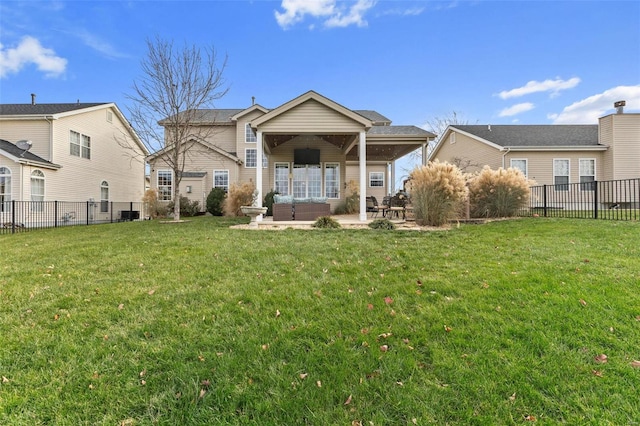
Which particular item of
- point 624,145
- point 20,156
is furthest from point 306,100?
point 624,145

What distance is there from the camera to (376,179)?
24.1 metres

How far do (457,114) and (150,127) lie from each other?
94.0 feet

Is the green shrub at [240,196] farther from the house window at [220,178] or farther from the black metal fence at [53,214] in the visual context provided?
the black metal fence at [53,214]

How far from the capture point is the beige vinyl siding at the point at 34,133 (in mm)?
15500

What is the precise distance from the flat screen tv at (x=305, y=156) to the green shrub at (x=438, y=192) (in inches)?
266

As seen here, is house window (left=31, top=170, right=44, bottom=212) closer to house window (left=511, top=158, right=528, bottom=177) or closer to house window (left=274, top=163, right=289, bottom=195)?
house window (left=274, top=163, right=289, bottom=195)

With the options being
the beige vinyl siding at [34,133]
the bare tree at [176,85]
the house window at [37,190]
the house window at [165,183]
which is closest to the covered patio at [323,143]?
the bare tree at [176,85]

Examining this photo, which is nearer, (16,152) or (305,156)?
(16,152)

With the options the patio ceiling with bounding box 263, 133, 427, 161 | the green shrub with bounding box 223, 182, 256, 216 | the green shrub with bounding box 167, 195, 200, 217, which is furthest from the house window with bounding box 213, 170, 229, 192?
the patio ceiling with bounding box 263, 133, 427, 161

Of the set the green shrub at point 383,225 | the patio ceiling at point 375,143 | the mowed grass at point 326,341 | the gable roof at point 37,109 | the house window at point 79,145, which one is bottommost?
the mowed grass at point 326,341

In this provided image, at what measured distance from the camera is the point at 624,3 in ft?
34.5

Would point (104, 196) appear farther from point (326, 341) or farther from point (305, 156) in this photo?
point (326, 341)

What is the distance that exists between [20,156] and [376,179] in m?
21.2

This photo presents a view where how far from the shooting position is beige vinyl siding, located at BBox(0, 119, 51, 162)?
610 inches
